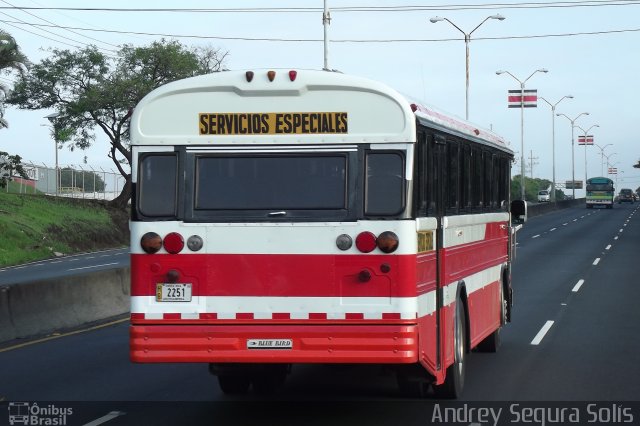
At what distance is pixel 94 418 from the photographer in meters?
10.3

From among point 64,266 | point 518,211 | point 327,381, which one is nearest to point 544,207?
point 64,266

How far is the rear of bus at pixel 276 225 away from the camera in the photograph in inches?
371

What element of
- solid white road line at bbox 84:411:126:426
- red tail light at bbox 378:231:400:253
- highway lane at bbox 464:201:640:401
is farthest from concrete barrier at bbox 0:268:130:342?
red tail light at bbox 378:231:400:253

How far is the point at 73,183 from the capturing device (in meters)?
69.2

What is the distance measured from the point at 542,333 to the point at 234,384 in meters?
7.28

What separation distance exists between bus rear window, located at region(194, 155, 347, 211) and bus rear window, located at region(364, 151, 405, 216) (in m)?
0.21

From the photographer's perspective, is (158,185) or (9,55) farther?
(9,55)

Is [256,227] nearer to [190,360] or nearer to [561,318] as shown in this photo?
[190,360]

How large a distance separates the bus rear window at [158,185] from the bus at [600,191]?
341 feet

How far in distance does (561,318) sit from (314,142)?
11.4m

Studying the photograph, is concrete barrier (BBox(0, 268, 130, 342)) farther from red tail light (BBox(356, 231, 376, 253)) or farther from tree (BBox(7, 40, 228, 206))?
tree (BBox(7, 40, 228, 206))

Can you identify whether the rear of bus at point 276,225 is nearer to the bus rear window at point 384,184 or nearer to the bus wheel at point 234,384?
the bus rear window at point 384,184

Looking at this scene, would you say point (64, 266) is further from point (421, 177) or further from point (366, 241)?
point (366, 241)

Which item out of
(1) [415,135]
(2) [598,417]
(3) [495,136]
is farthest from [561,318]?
(1) [415,135]
